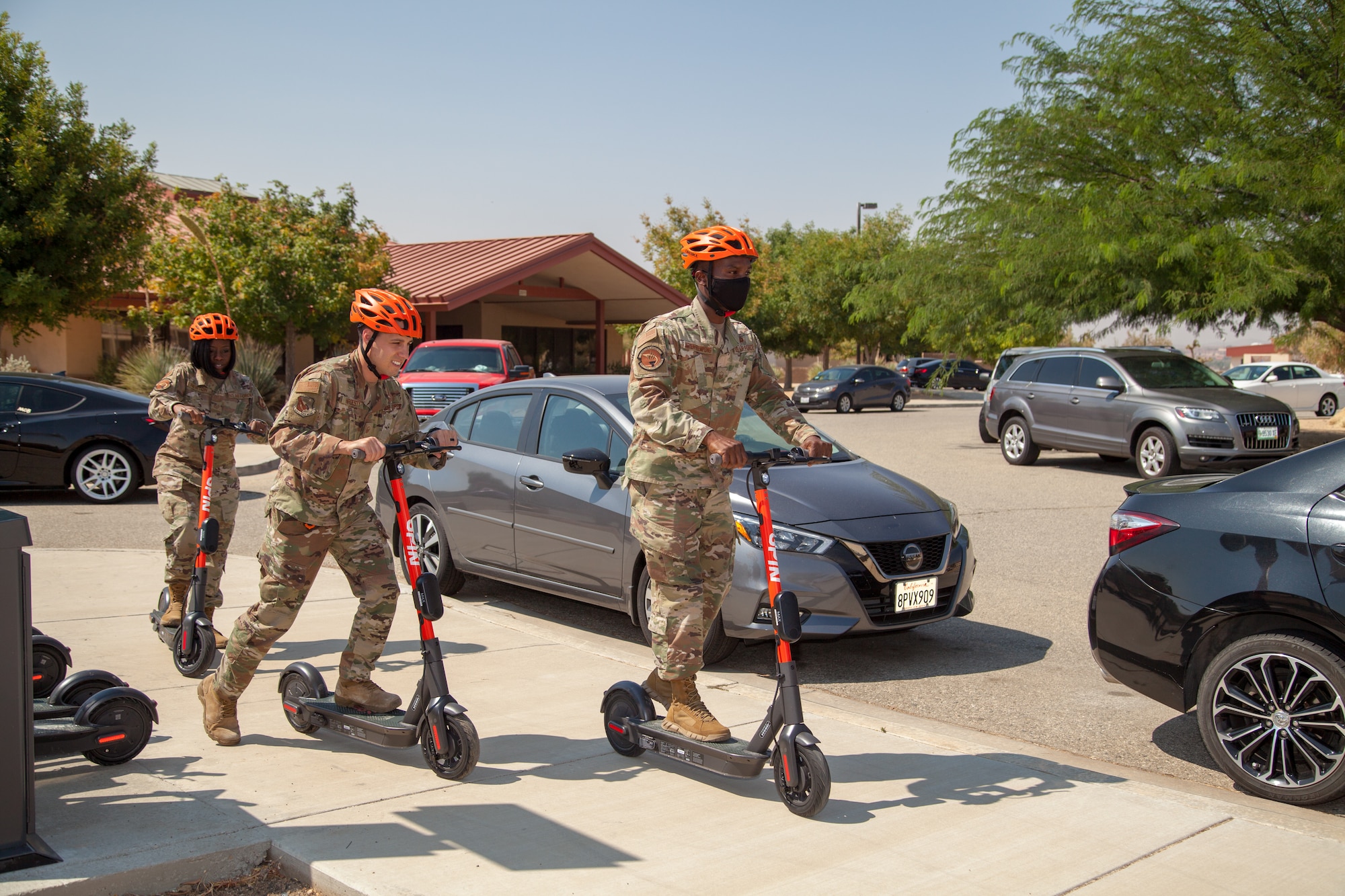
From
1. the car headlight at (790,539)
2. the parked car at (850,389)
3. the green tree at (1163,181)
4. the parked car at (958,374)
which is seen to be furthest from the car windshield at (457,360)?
the parked car at (958,374)

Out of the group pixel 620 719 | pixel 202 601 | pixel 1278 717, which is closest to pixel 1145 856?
pixel 1278 717

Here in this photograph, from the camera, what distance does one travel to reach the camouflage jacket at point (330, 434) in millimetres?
4438

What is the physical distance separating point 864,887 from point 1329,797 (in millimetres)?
2043

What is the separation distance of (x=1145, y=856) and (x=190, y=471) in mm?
5200

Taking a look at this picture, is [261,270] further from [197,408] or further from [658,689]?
[658,689]

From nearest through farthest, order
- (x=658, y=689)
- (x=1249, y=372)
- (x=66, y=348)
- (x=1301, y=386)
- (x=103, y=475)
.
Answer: (x=658, y=689) < (x=103, y=475) < (x=66, y=348) < (x=1301, y=386) < (x=1249, y=372)

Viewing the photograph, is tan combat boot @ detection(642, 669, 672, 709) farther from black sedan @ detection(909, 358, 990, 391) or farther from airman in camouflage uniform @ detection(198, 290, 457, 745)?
black sedan @ detection(909, 358, 990, 391)

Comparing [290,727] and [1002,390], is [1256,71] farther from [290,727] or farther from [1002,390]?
[290,727]

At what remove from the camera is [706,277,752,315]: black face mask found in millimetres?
4422

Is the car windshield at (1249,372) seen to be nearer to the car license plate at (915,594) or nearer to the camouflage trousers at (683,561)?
the car license plate at (915,594)

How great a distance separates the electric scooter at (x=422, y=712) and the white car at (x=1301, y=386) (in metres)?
32.5

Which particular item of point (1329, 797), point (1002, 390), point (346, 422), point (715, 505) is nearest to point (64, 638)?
point (346, 422)

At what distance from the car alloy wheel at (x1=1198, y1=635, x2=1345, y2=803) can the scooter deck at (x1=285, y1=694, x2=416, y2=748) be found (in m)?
3.20

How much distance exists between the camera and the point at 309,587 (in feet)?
15.3
